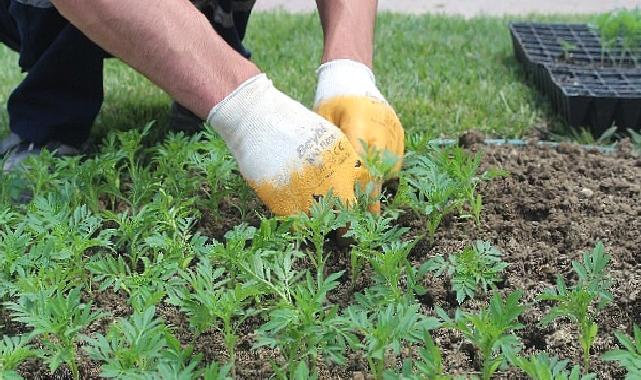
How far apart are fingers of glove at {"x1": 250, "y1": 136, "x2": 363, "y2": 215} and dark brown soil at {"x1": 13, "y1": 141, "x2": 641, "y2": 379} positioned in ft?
0.45

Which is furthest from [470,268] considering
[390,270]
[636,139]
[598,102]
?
[598,102]

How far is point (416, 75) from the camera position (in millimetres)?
3713

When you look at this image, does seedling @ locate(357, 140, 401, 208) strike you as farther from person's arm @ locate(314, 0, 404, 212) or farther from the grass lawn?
the grass lawn

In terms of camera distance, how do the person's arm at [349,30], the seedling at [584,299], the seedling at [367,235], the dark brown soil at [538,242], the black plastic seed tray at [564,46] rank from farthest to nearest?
the black plastic seed tray at [564,46], the person's arm at [349,30], the seedling at [367,235], the dark brown soil at [538,242], the seedling at [584,299]

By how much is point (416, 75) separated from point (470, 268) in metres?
1.98

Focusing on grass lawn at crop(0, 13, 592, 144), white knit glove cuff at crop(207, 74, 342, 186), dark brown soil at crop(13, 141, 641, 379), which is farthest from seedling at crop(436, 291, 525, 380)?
grass lawn at crop(0, 13, 592, 144)

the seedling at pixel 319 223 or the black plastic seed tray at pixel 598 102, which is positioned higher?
the seedling at pixel 319 223

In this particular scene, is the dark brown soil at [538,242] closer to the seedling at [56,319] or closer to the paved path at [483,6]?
the seedling at [56,319]

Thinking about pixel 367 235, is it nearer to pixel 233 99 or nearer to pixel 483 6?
pixel 233 99

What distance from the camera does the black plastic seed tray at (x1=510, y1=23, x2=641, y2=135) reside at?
3.00 metres

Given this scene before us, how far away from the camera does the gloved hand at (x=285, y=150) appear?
2.05m

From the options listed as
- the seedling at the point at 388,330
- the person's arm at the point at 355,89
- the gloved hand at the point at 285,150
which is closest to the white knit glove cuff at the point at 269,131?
the gloved hand at the point at 285,150

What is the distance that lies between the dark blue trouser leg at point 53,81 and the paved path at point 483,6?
2508 millimetres

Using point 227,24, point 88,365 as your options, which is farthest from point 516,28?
point 88,365
